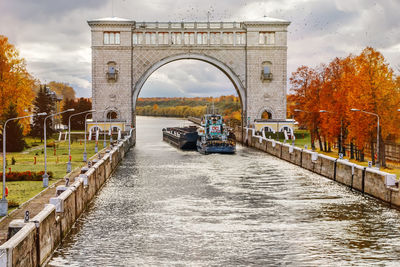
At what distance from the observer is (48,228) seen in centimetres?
1917

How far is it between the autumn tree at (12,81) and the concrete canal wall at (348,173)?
31.5 m

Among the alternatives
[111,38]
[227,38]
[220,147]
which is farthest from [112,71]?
[220,147]

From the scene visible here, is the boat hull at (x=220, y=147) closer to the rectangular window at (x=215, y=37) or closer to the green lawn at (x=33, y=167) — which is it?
the green lawn at (x=33, y=167)

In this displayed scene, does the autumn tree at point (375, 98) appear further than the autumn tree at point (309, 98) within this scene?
No

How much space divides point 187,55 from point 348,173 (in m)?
43.5

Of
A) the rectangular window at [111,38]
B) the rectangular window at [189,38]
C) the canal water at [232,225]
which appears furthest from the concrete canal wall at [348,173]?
the rectangular window at [111,38]

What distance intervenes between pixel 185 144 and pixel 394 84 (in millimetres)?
32500

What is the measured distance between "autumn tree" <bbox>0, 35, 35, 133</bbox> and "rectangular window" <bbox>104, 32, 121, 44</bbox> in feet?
39.6

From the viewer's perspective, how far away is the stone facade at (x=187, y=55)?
75.2 meters

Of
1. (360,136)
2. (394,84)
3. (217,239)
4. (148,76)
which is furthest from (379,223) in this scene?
(148,76)

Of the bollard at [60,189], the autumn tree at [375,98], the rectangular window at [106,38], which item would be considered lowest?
the bollard at [60,189]

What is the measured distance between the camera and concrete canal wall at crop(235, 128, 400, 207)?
29.6m

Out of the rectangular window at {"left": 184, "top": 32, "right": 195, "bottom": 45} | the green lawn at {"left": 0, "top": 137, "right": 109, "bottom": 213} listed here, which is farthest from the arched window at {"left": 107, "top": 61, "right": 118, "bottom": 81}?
the rectangular window at {"left": 184, "top": 32, "right": 195, "bottom": 45}

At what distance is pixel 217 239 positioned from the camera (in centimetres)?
2250
